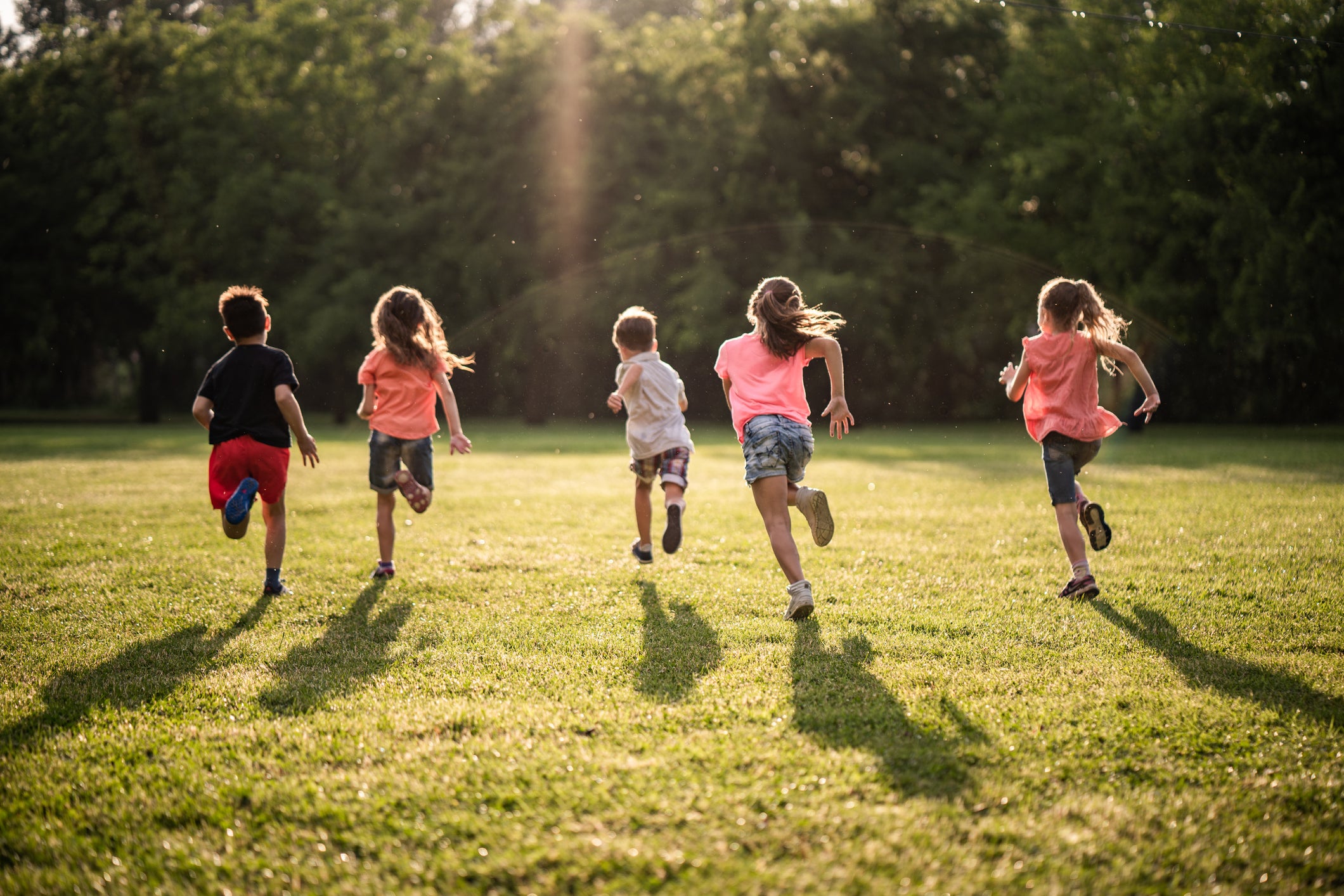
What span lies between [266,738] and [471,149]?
1216 inches

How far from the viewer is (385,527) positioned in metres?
6.31

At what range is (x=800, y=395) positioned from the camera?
518 cm

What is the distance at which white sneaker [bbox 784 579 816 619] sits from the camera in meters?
4.79

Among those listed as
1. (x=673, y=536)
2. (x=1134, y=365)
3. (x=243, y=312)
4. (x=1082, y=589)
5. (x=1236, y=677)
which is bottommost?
(x=1236, y=677)

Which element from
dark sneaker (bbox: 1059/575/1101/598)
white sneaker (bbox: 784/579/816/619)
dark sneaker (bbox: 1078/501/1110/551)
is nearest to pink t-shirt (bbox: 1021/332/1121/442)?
dark sneaker (bbox: 1078/501/1110/551)

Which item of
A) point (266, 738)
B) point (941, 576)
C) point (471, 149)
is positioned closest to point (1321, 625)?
point (941, 576)

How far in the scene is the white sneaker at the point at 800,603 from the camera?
479cm

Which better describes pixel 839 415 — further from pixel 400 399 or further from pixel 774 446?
pixel 400 399

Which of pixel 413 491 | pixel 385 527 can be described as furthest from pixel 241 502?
pixel 385 527

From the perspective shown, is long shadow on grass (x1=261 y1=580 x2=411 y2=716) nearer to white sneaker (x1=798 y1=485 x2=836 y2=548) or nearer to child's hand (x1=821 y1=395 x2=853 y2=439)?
white sneaker (x1=798 y1=485 x2=836 y2=548)

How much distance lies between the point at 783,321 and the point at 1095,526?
213cm

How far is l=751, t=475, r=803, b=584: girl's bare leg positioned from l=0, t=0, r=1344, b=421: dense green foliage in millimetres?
21886

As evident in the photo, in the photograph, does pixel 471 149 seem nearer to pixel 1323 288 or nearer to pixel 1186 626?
pixel 1323 288

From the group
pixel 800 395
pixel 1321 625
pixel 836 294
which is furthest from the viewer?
pixel 836 294
